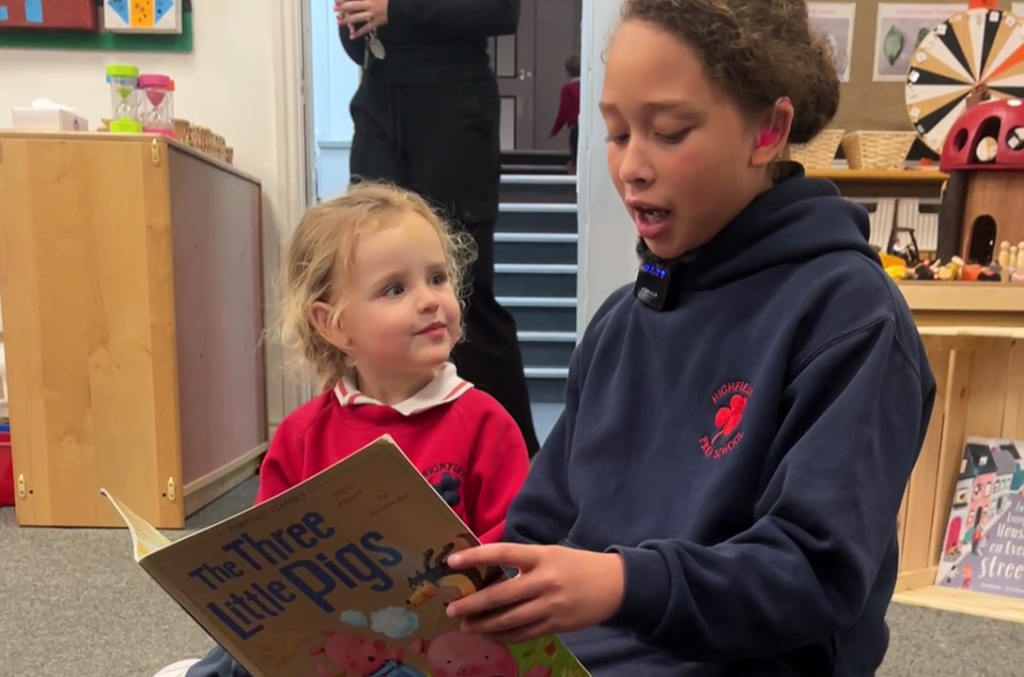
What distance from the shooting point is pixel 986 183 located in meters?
1.49

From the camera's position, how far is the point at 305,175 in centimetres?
230

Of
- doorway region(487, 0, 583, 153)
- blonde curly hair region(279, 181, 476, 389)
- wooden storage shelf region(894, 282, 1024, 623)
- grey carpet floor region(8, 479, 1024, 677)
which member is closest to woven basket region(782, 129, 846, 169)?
wooden storage shelf region(894, 282, 1024, 623)

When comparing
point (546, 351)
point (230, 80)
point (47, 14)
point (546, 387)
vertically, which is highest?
point (47, 14)

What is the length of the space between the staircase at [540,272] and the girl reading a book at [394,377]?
217 centimetres

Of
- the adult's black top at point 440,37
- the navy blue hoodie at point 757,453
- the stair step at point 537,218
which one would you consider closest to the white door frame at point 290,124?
the adult's black top at point 440,37

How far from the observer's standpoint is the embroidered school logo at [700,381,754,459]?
619 millimetres

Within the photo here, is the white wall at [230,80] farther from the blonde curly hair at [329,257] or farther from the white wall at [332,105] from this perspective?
the white wall at [332,105]

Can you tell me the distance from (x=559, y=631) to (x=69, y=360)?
1.50 meters

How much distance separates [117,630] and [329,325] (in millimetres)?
676

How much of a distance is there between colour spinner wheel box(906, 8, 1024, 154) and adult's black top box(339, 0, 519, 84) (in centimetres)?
81

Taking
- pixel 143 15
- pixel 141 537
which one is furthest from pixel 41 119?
pixel 141 537

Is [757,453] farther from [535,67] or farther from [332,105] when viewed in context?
[535,67]

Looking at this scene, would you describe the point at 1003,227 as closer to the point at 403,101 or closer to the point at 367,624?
the point at 403,101

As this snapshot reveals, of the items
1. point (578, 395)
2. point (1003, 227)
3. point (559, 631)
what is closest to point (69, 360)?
point (578, 395)
